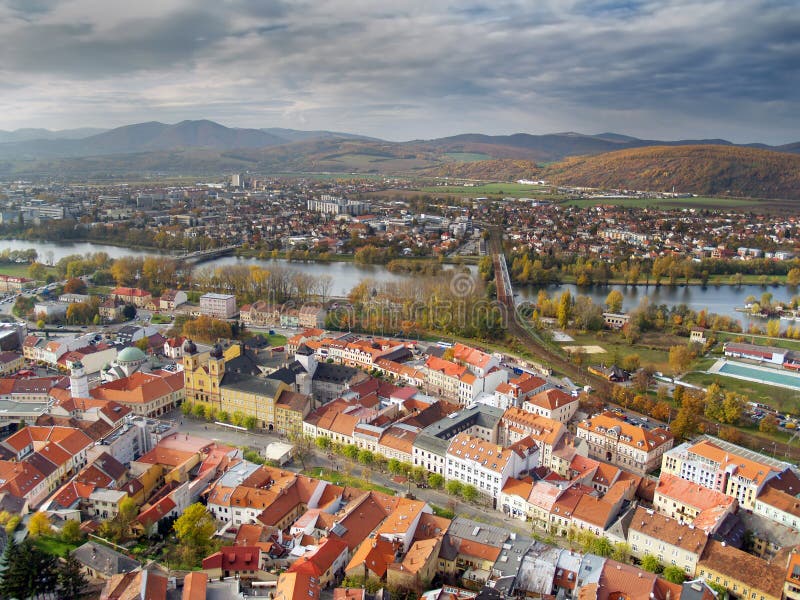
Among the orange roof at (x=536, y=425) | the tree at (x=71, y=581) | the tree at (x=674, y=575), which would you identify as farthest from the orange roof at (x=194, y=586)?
the orange roof at (x=536, y=425)

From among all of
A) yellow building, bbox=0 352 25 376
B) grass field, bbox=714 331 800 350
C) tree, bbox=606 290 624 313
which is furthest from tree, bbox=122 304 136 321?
grass field, bbox=714 331 800 350

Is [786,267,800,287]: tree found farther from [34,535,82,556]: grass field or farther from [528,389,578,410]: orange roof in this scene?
[34,535,82,556]: grass field

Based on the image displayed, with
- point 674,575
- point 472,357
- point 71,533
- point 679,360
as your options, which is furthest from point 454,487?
point 679,360

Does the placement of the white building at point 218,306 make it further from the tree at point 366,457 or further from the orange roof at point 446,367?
the tree at point 366,457

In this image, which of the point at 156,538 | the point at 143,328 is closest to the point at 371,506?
the point at 156,538

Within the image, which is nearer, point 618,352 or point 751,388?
point 751,388

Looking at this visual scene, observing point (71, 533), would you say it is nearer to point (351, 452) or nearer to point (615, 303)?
point (351, 452)

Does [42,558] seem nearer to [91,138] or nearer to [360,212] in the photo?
[360,212]
